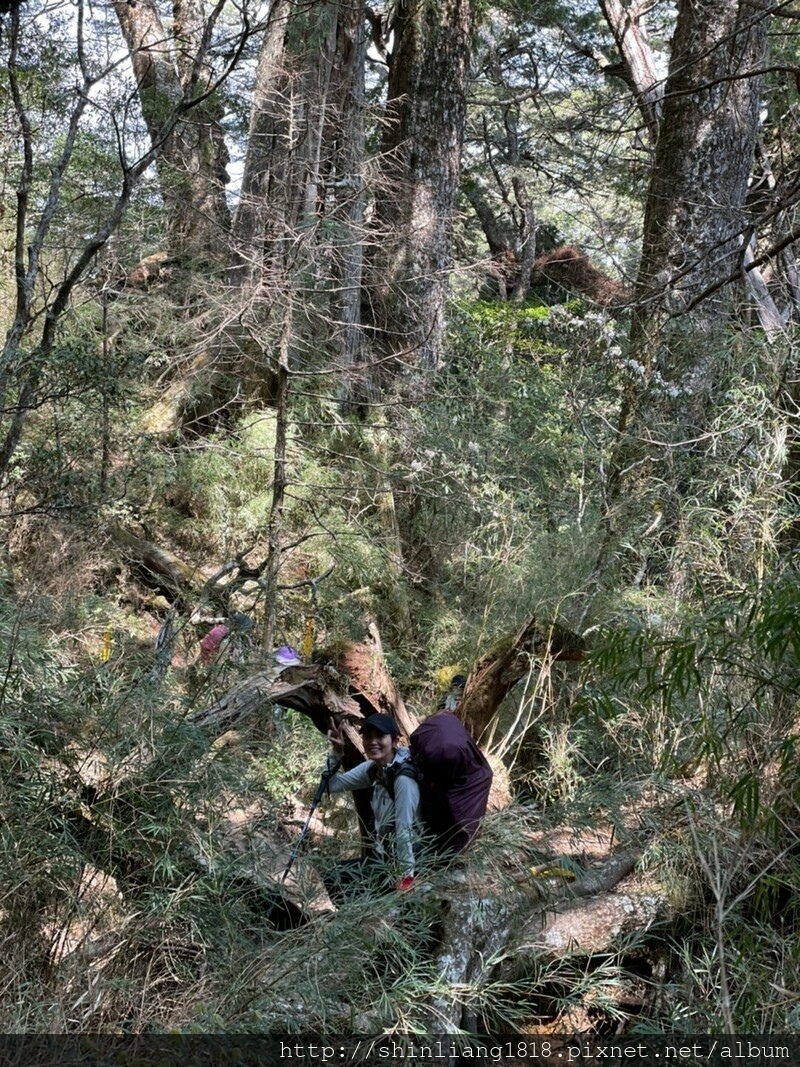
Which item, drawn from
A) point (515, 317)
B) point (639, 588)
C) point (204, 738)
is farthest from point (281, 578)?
point (515, 317)

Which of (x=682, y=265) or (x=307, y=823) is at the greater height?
(x=682, y=265)

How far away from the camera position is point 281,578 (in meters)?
7.88

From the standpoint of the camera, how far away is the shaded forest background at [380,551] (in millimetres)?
3516

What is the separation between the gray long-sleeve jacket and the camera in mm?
3922

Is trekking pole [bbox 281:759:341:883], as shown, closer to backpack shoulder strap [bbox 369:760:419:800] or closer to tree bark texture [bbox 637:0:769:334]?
backpack shoulder strap [bbox 369:760:419:800]

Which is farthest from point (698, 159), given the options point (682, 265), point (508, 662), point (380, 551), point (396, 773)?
point (396, 773)

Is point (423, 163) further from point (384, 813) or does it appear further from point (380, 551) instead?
point (384, 813)

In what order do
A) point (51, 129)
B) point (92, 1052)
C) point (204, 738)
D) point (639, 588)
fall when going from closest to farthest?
1. point (92, 1052)
2. point (204, 738)
3. point (639, 588)
4. point (51, 129)

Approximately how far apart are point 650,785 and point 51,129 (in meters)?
5.57

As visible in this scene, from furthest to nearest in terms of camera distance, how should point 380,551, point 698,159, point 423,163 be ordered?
point 423,163, point 380,551, point 698,159

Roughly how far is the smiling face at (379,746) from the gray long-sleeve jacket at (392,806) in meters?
0.03

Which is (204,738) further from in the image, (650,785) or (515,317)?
(515,317)

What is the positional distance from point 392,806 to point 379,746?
0.86ft

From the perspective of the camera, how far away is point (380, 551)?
26.3 ft
